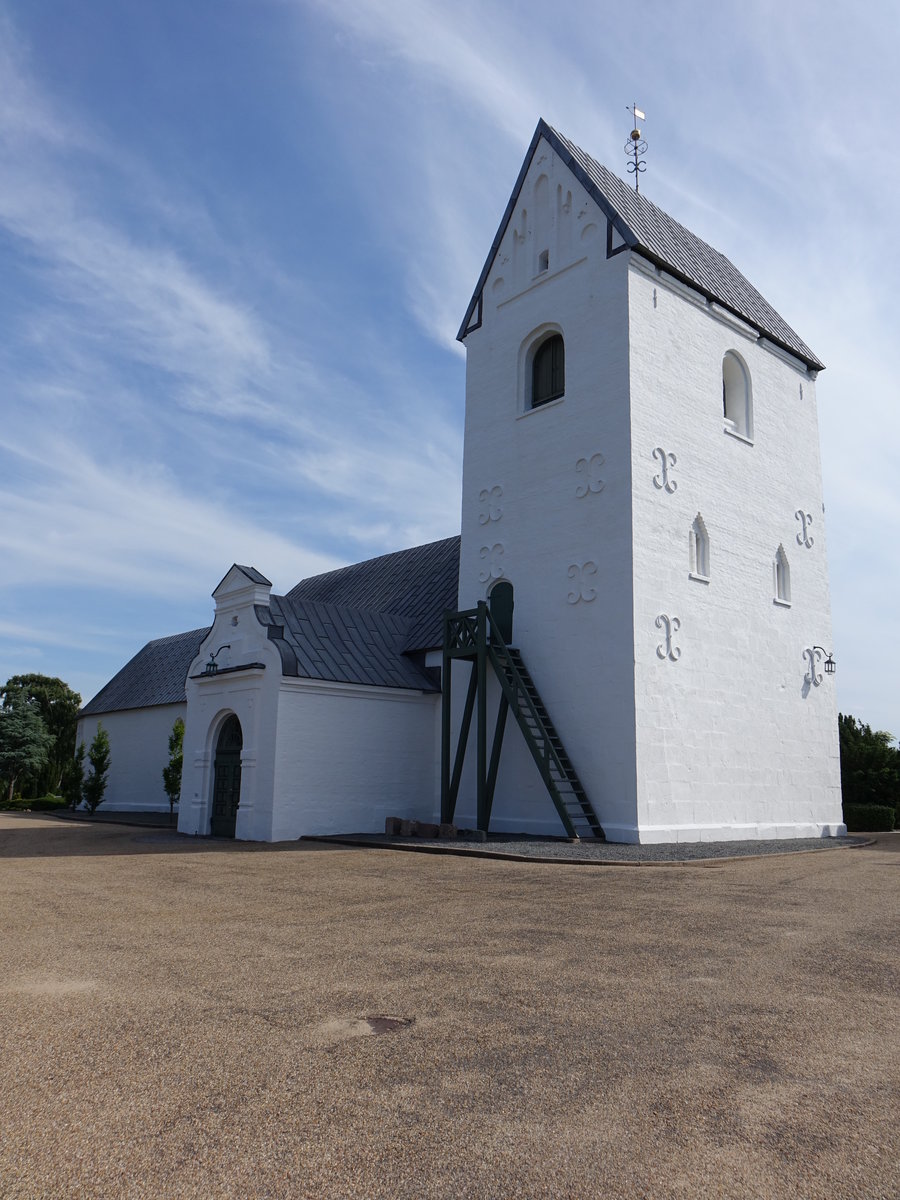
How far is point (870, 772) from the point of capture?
2506 cm

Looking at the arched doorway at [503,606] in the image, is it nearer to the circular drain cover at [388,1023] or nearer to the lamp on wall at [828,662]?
the lamp on wall at [828,662]

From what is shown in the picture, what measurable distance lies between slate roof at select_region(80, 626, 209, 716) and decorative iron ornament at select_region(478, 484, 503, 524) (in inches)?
605

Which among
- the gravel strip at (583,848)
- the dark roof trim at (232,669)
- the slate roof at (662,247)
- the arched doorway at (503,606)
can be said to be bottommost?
the gravel strip at (583,848)

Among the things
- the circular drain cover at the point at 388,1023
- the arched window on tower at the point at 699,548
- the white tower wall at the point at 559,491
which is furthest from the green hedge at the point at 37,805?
the circular drain cover at the point at 388,1023

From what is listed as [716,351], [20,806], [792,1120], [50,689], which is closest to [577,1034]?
[792,1120]

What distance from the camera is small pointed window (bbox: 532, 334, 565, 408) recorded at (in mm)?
19641

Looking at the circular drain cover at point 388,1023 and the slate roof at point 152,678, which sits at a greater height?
the slate roof at point 152,678

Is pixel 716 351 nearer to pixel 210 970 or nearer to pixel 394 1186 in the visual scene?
pixel 210 970

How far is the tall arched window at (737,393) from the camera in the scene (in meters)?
20.5

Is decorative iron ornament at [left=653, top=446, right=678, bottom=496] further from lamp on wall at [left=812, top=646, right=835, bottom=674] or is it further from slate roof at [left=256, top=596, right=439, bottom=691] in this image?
slate roof at [left=256, top=596, right=439, bottom=691]

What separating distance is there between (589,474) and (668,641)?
3.68m

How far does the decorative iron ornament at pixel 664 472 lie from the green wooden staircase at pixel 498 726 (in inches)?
168

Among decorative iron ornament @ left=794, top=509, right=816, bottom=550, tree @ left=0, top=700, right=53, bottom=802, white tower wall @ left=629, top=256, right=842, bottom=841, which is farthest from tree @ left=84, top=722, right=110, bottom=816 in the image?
decorative iron ornament @ left=794, top=509, right=816, bottom=550

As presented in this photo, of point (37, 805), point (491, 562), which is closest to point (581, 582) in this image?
point (491, 562)
